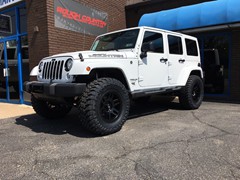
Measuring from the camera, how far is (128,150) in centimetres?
374

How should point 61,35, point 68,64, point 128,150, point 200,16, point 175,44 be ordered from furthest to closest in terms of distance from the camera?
point 200,16
point 61,35
point 175,44
point 68,64
point 128,150

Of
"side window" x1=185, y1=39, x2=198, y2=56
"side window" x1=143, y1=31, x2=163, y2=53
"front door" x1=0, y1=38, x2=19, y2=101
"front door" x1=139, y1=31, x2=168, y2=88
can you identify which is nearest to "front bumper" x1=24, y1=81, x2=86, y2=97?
"front door" x1=139, y1=31, x2=168, y2=88

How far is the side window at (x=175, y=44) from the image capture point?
6316 millimetres

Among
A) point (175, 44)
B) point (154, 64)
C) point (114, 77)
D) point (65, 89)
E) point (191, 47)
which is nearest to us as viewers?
point (65, 89)

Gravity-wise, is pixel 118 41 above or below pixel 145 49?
above

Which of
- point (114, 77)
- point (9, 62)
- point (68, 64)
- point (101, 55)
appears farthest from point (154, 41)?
point (9, 62)

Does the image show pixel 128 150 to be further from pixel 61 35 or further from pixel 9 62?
pixel 9 62

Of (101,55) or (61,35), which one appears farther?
(61,35)

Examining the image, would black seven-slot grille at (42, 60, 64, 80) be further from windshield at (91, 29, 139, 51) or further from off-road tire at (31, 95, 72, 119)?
windshield at (91, 29, 139, 51)

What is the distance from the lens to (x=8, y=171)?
10.2ft

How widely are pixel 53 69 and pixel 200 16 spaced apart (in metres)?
5.72

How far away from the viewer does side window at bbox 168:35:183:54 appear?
632cm

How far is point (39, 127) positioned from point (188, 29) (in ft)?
20.4

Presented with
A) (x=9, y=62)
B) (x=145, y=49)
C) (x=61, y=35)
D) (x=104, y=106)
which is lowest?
(x=104, y=106)
